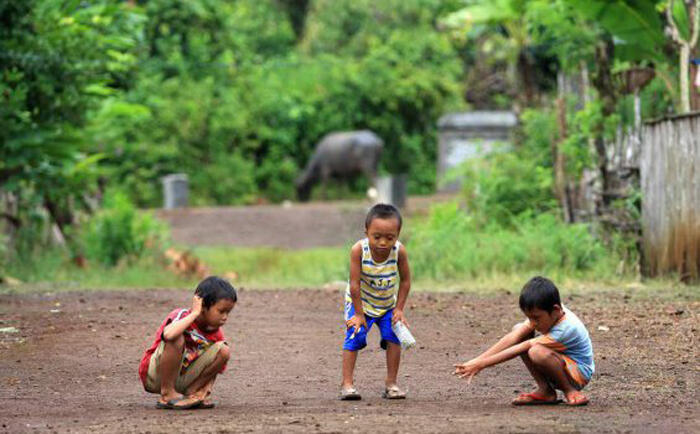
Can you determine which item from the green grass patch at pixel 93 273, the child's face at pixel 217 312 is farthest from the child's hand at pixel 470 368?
the green grass patch at pixel 93 273

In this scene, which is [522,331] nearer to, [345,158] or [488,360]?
[488,360]

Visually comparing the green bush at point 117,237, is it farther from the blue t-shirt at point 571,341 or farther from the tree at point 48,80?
the blue t-shirt at point 571,341

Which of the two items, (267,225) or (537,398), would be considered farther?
(267,225)

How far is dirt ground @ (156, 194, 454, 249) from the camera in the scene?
20969 mm

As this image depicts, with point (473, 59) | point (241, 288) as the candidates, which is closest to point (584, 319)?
point (241, 288)

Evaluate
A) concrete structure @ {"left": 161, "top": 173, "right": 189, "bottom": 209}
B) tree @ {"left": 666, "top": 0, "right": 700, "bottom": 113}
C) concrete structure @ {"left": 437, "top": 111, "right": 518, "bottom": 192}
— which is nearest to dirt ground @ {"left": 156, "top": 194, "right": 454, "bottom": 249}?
concrete structure @ {"left": 161, "top": 173, "right": 189, "bottom": 209}

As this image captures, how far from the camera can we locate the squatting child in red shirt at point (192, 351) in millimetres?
6199

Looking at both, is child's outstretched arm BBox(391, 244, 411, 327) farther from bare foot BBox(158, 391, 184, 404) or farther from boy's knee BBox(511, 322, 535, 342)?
bare foot BBox(158, 391, 184, 404)

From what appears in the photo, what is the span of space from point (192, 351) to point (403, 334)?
3.80 feet

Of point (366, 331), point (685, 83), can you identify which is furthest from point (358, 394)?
point (685, 83)

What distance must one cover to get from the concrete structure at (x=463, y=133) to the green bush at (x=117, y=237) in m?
12.0

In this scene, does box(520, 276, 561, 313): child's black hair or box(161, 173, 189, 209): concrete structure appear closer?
box(520, 276, 561, 313): child's black hair

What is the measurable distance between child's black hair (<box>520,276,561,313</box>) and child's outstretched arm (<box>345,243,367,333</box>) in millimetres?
965

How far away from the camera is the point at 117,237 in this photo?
1675 cm
